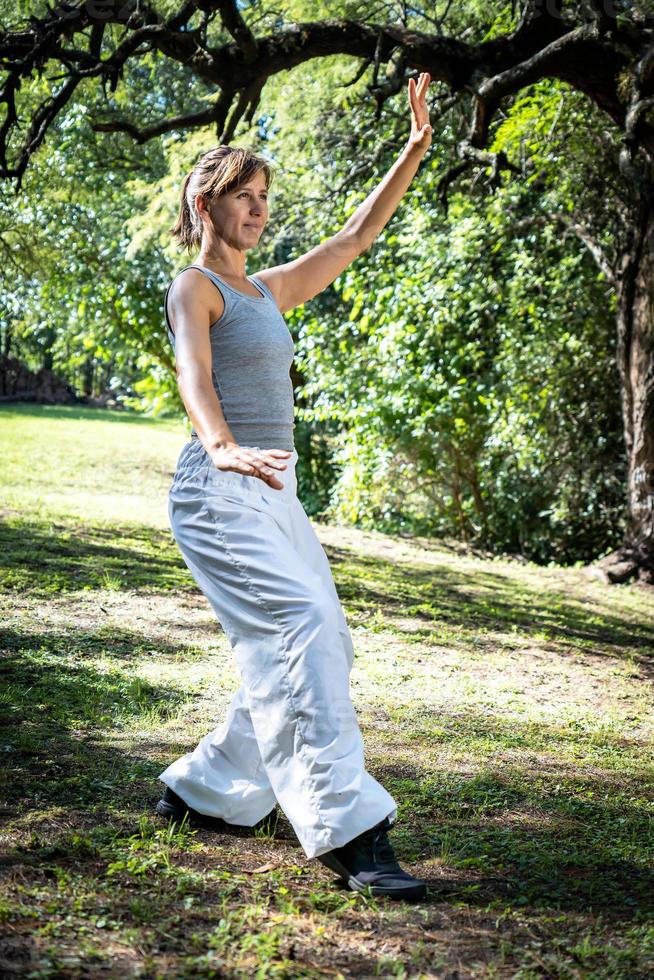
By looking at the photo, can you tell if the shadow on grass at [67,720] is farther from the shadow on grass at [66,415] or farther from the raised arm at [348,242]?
the shadow on grass at [66,415]

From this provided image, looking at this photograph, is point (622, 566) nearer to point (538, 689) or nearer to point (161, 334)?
point (538, 689)

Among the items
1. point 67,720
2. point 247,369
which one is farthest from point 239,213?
point 67,720

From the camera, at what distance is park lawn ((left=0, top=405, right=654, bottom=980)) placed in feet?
8.77

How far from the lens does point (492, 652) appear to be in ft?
22.1

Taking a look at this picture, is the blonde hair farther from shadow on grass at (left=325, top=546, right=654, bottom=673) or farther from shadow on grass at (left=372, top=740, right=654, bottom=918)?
shadow on grass at (left=325, top=546, right=654, bottom=673)

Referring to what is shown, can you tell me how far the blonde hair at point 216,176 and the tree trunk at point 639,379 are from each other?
665 cm

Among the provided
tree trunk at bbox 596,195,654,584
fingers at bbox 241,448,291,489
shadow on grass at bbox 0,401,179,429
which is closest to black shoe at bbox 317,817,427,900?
fingers at bbox 241,448,291,489

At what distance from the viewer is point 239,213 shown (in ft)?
10.6

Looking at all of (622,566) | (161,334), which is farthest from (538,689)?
(161,334)

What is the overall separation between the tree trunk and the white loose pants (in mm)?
6852

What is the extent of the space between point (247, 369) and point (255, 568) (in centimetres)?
62

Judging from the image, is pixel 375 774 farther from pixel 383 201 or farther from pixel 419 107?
pixel 419 107

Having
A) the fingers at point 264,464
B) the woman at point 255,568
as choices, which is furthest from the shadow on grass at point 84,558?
Answer: the fingers at point 264,464

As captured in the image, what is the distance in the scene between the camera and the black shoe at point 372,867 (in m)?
2.90
